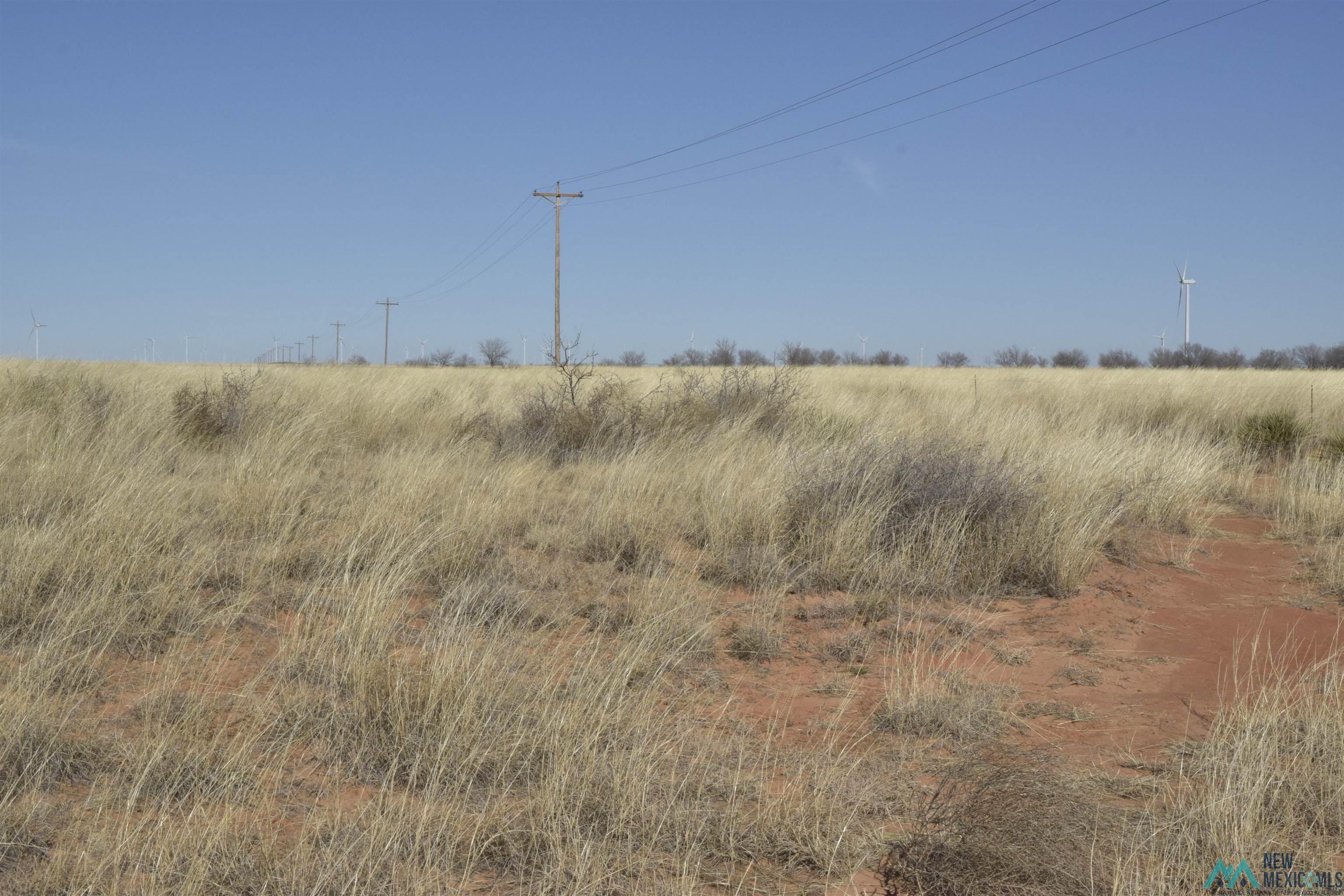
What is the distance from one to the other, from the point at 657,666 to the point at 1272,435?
42.7 feet

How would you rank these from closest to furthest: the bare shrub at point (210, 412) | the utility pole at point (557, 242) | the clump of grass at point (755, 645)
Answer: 1. the clump of grass at point (755, 645)
2. the bare shrub at point (210, 412)
3. the utility pole at point (557, 242)

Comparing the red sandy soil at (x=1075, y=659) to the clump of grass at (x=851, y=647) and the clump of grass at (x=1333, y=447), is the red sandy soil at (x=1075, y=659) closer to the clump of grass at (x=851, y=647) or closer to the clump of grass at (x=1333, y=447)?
the clump of grass at (x=851, y=647)

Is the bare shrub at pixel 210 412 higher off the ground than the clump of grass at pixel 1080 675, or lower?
higher

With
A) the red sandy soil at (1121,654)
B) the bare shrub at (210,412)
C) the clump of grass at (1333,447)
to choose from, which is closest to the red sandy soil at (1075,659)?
the red sandy soil at (1121,654)

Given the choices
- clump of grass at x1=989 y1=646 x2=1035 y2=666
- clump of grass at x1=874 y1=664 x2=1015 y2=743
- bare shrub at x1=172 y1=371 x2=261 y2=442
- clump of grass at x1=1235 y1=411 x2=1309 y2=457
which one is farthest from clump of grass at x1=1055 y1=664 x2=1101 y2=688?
clump of grass at x1=1235 y1=411 x2=1309 y2=457

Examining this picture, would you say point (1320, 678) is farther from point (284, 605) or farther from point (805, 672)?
point (284, 605)

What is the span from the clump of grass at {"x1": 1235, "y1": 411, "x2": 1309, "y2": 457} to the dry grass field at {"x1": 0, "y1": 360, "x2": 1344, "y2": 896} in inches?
143

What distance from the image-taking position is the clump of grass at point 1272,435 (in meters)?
13.7

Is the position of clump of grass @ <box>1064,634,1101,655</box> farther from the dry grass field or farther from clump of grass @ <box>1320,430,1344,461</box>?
clump of grass @ <box>1320,430,1344,461</box>

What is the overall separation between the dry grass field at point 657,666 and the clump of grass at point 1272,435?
363 cm

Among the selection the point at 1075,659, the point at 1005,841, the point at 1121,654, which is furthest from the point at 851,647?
the point at 1005,841

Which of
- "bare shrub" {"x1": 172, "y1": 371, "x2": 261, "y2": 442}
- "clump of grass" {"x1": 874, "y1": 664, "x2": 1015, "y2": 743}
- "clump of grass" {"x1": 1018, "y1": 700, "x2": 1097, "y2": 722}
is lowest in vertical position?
"clump of grass" {"x1": 1018, "y1": 700, "x2": 1097, "y2": 722}

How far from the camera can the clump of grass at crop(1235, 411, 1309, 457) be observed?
13.7m

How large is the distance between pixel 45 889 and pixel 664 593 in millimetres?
3557
